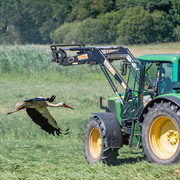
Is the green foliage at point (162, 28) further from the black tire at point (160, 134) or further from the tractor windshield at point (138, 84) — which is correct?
the black tire at point (160, 134)

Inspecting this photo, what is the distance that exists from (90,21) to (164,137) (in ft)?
171

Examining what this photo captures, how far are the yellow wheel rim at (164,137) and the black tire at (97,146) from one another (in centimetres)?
94

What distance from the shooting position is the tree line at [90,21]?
54.5m

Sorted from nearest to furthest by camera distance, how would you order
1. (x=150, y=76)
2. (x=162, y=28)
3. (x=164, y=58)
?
(x=164, y=58)
(x=150, y=76)
(x=162, y=28)

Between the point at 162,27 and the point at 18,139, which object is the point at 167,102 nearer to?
the point at 18,139

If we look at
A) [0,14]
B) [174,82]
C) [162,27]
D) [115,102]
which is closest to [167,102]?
[174,82]

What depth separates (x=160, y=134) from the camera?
5.62 meters

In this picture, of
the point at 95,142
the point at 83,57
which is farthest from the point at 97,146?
the point at 83,57

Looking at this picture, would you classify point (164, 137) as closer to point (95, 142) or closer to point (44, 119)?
point (95, 142)

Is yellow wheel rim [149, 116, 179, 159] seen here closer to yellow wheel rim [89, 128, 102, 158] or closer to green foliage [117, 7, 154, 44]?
yellow wheel rim [89, 128, 102, 158]

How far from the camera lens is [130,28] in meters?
54.4

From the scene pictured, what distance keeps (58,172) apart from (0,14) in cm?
6630

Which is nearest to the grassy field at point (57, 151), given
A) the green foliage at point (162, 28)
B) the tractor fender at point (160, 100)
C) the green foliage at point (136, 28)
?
the tractor fender at point (160, 100)

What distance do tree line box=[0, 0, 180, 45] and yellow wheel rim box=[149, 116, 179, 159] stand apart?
49.1 meters
